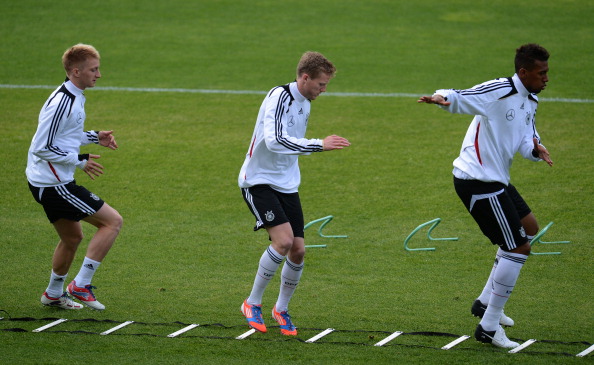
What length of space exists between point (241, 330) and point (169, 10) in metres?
15.5

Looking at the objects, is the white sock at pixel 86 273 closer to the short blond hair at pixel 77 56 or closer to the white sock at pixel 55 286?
the white sock at pixel 55 286

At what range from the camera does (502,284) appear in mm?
6242

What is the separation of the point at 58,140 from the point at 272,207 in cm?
186

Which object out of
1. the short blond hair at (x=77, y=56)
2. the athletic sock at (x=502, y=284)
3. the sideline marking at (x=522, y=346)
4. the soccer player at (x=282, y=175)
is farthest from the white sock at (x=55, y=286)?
the sideline marking at (x=522, y=346)

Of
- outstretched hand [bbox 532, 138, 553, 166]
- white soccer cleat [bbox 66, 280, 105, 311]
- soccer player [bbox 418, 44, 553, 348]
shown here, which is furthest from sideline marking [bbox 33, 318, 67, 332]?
outstretched hand [bbox 532, 138, 553, 166]

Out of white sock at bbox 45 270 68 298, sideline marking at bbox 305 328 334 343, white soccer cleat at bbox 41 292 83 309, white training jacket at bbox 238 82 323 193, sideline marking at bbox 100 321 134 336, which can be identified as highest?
white training jacket at bbox 238 82 323 193

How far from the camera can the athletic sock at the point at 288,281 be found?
21.6 feet

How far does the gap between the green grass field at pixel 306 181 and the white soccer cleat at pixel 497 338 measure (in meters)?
0.13

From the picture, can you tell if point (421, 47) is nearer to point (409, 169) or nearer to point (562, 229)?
point (409, 169)

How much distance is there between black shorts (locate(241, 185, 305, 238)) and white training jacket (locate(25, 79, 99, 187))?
147cm

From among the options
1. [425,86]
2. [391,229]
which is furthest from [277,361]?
[425,86]

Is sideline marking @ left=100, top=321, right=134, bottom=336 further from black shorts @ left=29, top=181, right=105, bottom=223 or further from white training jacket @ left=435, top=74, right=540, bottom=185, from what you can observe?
white training jacket @ left=435, top=74, right=540, bottom=185

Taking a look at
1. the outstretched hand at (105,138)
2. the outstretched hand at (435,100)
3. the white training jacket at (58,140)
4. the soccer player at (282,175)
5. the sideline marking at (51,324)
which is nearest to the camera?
the outstretched hand at (435,100)

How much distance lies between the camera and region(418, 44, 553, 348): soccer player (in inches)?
243
